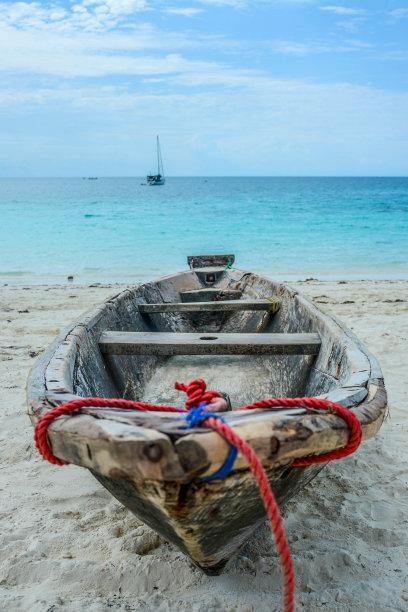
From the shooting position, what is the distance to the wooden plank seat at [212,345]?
2.68 m

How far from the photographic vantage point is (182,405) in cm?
296

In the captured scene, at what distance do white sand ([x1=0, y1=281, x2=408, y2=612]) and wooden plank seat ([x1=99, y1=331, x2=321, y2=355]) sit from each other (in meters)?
0.75

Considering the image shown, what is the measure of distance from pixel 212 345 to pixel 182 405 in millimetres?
519

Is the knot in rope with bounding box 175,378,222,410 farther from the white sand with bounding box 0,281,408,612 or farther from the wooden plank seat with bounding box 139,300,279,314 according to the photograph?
the wooden plank seat with bounding box 139,300,279,314

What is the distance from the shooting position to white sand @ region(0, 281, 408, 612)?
1.78 m

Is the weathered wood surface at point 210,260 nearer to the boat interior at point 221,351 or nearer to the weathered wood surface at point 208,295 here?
the weathered wood surface at point 208,295

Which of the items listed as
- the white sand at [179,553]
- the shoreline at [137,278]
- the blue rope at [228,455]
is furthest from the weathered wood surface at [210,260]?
the blue rope at [228,455]

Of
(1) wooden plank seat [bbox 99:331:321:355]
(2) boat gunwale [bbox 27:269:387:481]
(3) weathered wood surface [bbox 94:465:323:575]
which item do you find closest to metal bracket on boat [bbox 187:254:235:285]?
(1) wooden plank seat [bbox 99:331:321:355]

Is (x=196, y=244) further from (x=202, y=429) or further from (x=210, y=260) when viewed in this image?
(x=202, y=429)

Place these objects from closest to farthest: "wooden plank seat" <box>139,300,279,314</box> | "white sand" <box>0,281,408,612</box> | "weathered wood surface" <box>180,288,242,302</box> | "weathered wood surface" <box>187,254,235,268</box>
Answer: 1. "white sand" <box>0,281,408,612</box>
2. "wooden plank seat" <box>139,300,279,314</box>
3. "weathered wood surface" <box>180,288,242,302</box>
4. "weathered wood surface" <box>187,254,235,268</box>

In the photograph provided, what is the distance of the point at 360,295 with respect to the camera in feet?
27.1

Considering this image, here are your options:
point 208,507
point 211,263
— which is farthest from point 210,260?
point 208,507

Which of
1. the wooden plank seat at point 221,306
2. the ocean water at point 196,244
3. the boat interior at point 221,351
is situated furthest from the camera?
the ocean water at point 196,244

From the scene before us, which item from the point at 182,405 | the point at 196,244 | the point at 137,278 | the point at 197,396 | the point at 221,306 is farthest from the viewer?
the point at 196,244
